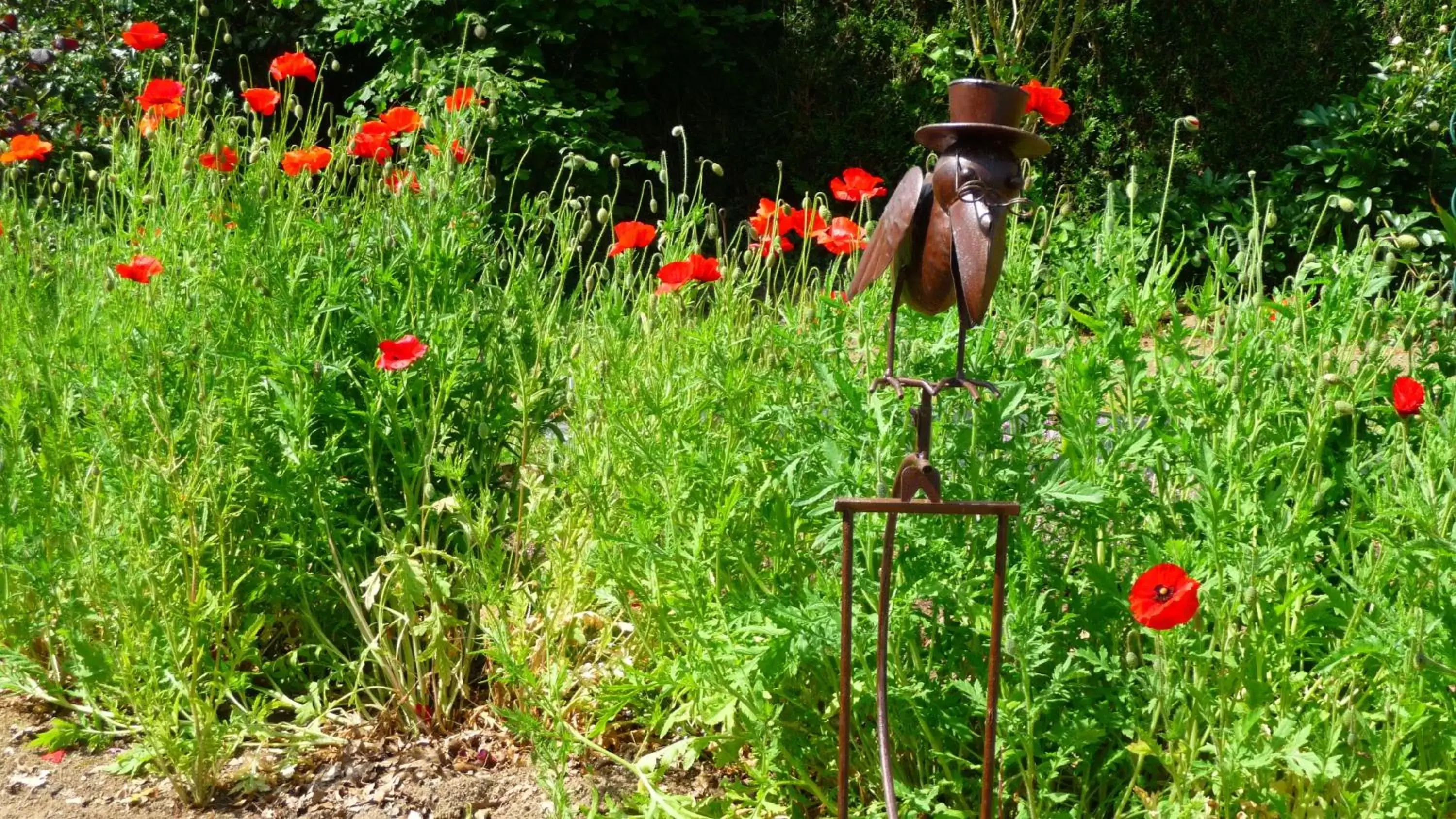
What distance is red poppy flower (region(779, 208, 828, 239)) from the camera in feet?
9.18

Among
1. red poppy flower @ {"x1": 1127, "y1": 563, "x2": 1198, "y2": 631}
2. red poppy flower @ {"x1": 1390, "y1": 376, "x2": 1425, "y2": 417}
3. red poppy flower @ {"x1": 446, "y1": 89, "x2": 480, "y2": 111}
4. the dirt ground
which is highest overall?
red poppy flower @ {"x1": 446, "y1": 89, "x2": 480, "y2": 111}

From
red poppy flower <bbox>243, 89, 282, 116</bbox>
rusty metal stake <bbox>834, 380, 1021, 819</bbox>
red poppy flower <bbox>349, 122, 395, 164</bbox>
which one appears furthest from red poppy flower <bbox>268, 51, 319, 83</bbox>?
rusty metal stake <bbox>834, 380, 1021, 819</bbox>

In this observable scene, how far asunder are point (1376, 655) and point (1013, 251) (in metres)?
0.95

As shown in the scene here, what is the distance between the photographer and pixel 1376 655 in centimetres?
178

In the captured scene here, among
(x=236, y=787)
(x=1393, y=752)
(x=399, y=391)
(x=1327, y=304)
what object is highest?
(x=1327, y=304)

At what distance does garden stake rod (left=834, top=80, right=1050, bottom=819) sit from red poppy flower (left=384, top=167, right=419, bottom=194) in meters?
1.64

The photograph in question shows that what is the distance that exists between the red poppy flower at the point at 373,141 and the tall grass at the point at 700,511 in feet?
0.34

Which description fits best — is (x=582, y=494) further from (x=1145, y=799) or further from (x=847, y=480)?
(x=1145, y=799)

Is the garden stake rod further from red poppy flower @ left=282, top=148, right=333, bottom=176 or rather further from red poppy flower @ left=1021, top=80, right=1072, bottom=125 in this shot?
red poppy flower @ left=282, top=148, right=333, bottom=176

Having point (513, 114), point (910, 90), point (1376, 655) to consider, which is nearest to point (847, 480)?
point (1376, 655)

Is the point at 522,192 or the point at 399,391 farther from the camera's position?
the point at 522,192

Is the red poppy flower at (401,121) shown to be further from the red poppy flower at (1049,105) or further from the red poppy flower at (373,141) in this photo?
the red poppy flower at (1049,105)

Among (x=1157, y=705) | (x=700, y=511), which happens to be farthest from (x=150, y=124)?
(x=1157, y=705)

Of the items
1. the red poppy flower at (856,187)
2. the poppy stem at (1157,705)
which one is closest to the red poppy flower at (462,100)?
the red poppy flower at (856,187)
